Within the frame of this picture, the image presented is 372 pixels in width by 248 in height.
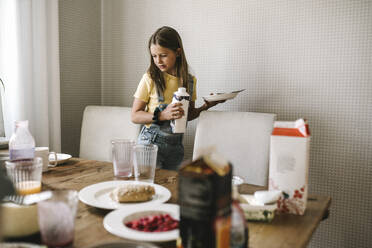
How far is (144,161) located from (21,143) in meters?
0.46

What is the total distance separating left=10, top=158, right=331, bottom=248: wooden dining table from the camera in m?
0.70

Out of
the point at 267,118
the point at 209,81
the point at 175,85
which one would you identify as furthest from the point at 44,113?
the point at 267,118

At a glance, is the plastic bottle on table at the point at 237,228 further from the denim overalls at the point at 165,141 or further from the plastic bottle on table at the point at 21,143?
the denim overalls at the point at 165,141

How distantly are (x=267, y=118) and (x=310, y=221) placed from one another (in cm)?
69

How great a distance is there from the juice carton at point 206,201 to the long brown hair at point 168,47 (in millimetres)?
1283

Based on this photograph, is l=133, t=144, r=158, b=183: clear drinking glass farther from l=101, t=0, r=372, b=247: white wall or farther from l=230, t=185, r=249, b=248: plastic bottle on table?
l=101, t=0, r=372, b=247: white wall

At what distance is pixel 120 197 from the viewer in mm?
893

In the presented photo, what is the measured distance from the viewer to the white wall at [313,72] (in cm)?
174

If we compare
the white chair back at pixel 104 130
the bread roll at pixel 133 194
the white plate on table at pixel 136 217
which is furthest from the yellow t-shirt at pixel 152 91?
the white plate on table at pixel 136 217

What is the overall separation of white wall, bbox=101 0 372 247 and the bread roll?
126 cm

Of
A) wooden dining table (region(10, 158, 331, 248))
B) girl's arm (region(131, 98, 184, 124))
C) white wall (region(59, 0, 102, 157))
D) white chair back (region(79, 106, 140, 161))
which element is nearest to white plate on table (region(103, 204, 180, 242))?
wooden dining table (region(10, 158, 331, 248))

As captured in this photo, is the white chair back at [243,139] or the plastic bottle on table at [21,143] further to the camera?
the white chair back at [243,139]

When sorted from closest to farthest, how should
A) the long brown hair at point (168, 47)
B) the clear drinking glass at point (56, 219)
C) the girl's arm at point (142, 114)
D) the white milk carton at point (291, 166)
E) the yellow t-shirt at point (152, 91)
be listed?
the clear drinking glass at point (56, 219) < the white milk carton at point (291, 166) < the girl's arm at point (142, 114) < the long brown hair at point (168, 47) < the yellow t-shirt at point (152, 91)

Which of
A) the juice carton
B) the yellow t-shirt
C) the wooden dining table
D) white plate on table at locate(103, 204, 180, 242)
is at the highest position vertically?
the yellow t-shirt
